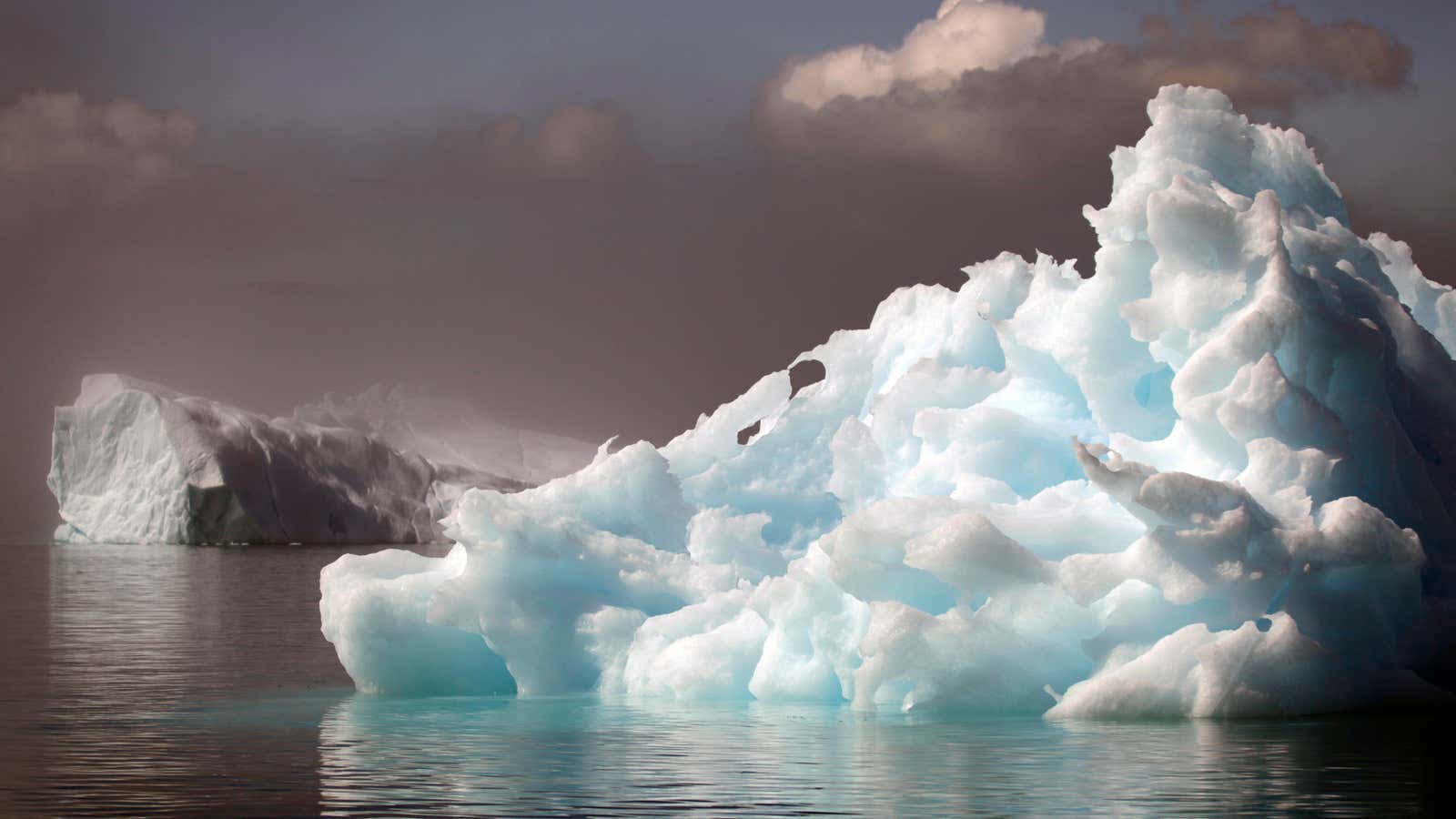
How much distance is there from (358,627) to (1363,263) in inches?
367

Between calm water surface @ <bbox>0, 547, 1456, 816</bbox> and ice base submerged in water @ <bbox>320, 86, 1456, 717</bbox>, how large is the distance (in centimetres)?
60

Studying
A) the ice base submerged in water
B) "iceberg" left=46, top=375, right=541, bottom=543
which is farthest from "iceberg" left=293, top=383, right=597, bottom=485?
the ice base submerged in water

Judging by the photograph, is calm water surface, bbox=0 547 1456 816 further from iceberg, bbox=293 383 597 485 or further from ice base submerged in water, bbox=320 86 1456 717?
iceberg, bbox=293 383 597 485

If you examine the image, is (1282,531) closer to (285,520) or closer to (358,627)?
(358,627)

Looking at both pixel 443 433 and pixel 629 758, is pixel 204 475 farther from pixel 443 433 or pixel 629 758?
pixel 629 758

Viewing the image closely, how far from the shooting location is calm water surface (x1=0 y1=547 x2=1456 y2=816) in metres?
8.29

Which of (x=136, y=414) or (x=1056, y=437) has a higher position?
(x=136, y=414)

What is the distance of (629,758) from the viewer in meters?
9.97

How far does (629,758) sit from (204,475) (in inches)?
2108

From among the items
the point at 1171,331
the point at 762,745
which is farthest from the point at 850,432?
the point at 762,745

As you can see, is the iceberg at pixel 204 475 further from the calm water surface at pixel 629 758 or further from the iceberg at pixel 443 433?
the calm water surface at pixel 629 758

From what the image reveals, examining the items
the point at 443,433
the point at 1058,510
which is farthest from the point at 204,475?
the point at 1058,510

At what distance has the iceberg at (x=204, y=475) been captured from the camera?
60344 millimetres

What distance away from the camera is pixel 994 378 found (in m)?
15.7
